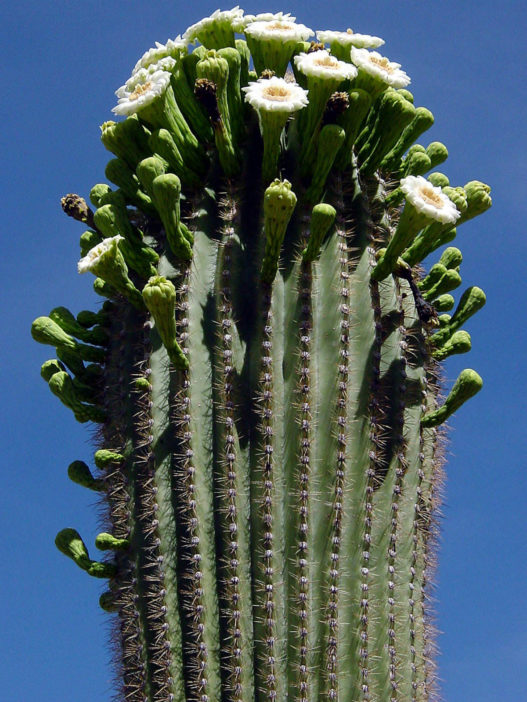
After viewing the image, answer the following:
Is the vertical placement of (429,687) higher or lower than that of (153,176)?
lower

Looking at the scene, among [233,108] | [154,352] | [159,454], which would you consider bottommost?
[159,454]

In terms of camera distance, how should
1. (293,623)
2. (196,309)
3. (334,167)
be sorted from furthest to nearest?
(334,167) < (196,309) < (293,623)

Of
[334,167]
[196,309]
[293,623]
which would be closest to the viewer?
[293,623]

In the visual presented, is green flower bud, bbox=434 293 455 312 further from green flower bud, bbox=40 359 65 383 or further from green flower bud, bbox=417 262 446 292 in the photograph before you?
green flower bud, bbox=40 359 65 383

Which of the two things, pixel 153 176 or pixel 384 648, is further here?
pixel 153 176

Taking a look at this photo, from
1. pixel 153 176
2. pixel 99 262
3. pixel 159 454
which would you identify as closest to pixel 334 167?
pixel 153 176

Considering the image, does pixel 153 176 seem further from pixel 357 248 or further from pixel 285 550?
pixel 285 550

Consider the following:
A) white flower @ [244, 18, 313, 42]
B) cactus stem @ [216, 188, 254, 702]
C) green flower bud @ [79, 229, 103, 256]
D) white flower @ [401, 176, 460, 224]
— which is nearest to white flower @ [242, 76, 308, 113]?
white flower @ [244, 18, 313, 42]
